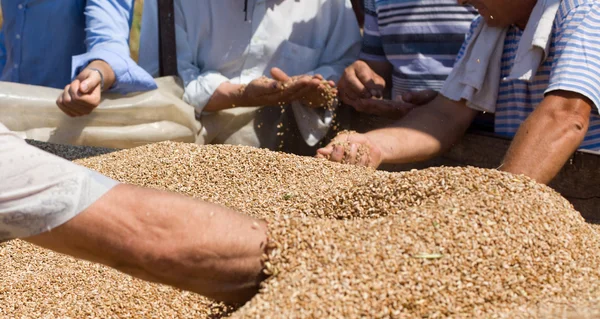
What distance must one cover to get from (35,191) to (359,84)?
7.11 ft

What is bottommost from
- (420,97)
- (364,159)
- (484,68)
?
(364,159)

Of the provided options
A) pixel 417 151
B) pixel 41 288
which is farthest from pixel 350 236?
pixel 417 151

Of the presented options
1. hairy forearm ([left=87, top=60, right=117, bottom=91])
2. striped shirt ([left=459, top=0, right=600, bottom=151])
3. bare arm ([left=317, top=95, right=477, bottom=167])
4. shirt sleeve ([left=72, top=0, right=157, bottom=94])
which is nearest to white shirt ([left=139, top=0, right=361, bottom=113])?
shirt sleeve ([left=72, top=0, right=157, bottom=94])

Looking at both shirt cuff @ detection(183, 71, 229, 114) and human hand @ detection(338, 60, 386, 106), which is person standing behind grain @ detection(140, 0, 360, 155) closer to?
shirt cuff @ detection(183, 71, 229, 114)

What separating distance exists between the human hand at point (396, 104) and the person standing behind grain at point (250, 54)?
31 centimetres

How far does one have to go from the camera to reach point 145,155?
9.11ft

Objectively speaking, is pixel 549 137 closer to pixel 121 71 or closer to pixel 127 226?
pixel 127 226

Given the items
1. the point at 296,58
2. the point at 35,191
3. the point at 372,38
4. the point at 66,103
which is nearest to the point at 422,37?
the point at 372,38

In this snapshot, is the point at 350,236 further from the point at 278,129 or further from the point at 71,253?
Result: the point at 278,129

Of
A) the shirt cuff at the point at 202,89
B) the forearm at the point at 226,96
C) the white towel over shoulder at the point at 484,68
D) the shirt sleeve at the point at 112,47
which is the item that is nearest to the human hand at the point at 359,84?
the white towel over shoulder at the point at 484,68

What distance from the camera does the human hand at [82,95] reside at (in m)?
3.01

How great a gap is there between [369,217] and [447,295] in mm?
416

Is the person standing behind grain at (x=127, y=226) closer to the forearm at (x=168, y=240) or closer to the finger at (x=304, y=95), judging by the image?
the forearm at (x=168, y=240)

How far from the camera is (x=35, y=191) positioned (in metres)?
1.13
